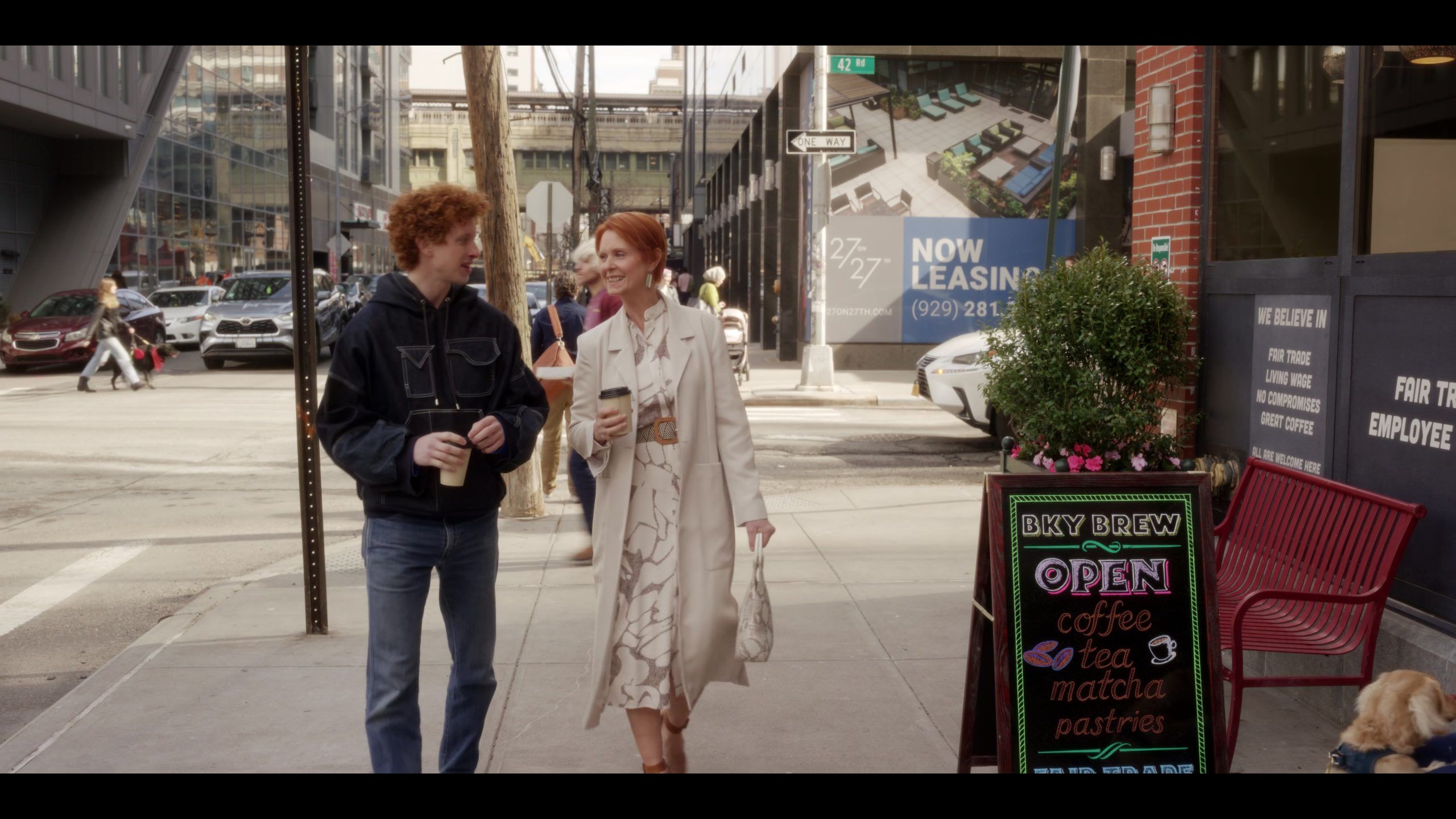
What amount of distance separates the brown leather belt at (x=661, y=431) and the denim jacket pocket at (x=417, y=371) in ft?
2.33

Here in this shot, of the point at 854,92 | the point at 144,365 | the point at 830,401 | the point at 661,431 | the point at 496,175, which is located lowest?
the point at 830,401

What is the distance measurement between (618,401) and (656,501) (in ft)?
1.27

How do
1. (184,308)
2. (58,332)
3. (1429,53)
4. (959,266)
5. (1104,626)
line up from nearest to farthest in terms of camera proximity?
1. (1104,626)
2. (1429,53)
3. (58,332)
4. (959,266)
5. (184,308)

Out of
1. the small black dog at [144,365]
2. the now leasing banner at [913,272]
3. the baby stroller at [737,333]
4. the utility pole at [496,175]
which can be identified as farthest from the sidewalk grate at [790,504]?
the small black dog at [144,365]

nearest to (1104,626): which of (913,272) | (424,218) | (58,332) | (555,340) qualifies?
(424,218)

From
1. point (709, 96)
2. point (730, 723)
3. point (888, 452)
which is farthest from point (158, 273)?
point (730, 723)

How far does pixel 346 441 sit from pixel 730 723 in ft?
6.84

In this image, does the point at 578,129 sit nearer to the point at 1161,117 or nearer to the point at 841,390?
the point at 841,390

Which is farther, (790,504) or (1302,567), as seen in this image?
(790,504)

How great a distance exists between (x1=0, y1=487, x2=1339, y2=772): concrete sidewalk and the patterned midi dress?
→ 56cm

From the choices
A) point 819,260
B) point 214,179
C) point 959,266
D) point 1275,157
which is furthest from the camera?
point 214,179

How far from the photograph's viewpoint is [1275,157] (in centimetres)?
586
